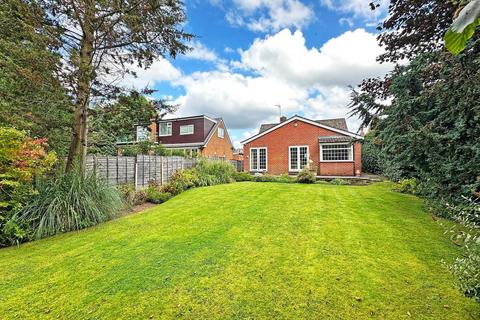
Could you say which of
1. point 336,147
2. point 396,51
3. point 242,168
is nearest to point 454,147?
point 396,51

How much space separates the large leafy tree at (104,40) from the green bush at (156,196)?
3.24 m

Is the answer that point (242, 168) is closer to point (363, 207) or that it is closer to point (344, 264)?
point (363, 207)

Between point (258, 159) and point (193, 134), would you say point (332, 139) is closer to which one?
point (258, 159)

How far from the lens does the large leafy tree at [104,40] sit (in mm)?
6719

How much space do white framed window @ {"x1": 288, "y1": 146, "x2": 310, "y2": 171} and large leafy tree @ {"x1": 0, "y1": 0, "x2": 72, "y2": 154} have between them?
16727mm

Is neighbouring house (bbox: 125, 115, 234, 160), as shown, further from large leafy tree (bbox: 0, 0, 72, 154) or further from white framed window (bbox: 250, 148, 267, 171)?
large leafy tree (bbox: 0, 0, 72, 154)

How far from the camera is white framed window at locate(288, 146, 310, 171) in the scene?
2038 centimetres

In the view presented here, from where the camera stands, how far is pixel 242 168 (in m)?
24.2

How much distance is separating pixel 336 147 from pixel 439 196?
1359 cm

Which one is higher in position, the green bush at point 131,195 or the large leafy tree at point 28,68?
the large leafy tree at point 28,68

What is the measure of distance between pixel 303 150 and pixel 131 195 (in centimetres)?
1482

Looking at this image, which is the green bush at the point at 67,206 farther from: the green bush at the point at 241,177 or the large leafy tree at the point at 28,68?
the green bush at the point at 241,177

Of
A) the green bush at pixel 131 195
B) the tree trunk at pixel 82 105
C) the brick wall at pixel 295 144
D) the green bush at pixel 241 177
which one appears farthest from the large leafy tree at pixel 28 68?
the brick wall at pixel 295 144

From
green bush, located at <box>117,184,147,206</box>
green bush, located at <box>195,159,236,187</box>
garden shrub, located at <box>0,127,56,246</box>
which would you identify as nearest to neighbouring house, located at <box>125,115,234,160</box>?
green bush, located at <box>195,159,236,187</box>
